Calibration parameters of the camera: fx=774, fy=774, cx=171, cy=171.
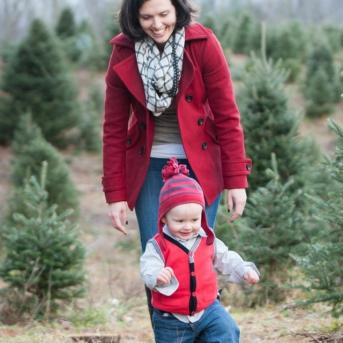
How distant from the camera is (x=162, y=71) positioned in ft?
11.7

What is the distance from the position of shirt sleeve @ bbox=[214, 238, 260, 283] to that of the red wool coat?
0.33 m

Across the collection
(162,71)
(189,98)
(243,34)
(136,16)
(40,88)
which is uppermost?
(136,16)

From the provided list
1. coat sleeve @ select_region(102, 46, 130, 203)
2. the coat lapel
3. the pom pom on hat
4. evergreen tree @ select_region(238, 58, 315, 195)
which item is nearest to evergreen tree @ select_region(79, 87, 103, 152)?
evergreen tree @ select_region(238, 58, 315, 195)

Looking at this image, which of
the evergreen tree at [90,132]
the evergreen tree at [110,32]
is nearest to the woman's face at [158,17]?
the evergreen tree at [90,132]

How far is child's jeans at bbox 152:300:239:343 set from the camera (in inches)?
135

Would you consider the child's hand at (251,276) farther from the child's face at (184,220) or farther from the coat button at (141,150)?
the coat button at (141,150)

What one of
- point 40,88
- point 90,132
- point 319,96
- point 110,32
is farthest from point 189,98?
point 110,32

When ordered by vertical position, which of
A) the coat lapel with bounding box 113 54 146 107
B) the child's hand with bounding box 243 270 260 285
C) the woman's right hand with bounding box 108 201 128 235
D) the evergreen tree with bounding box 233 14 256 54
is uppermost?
the coat lapel with bounding box 113 54 146 107

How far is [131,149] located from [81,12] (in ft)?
167

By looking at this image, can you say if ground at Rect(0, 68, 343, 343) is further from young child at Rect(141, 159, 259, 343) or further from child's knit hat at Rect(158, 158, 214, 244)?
child's knit hat at Rect(158, 158, 214, 244)

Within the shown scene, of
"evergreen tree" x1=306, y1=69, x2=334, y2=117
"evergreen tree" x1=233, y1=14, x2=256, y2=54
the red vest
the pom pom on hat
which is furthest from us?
"evergreen tree" x1=233, y1=14, x2=256, y2=54

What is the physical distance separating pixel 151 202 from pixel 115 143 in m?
0.35

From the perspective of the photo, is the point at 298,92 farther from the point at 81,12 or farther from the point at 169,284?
the point at 81,12

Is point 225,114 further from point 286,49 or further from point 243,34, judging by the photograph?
point 243,34
